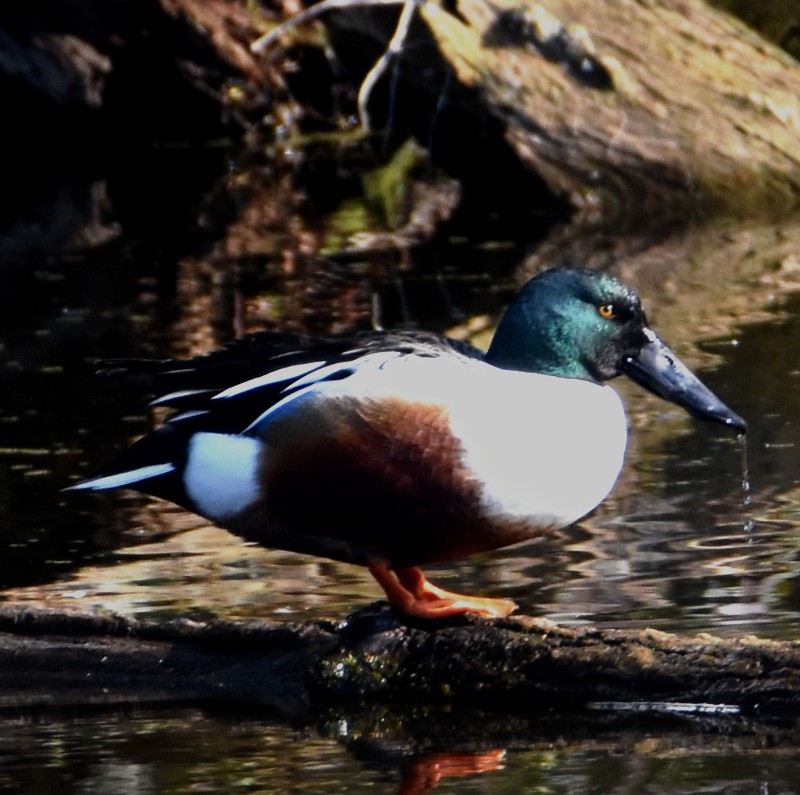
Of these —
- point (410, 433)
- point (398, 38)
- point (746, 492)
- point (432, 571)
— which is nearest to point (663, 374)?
point (410, 433)

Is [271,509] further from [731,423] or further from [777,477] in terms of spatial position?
[777,477]

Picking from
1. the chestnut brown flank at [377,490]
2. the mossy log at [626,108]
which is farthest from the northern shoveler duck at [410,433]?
the mossy log at [626,108]

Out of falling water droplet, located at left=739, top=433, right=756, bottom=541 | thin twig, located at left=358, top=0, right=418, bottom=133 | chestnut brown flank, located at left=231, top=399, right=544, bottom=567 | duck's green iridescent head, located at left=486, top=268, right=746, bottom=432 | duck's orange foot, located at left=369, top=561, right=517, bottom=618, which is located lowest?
thin twig, located at left=358, top=0, right=418, bottom=133

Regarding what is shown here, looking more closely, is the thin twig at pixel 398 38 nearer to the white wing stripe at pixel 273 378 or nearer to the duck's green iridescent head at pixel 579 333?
the duck's green iridescent head at pixel 579 333

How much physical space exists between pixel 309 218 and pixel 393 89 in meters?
1.95

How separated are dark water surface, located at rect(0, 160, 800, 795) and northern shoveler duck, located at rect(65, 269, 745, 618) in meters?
0.40

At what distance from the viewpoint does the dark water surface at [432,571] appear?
3453mm

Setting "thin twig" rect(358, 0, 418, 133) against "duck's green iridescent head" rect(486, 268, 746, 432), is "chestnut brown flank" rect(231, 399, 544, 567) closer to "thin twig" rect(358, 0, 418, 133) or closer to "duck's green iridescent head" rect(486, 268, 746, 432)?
"duck's green iridescent head" rect(486, 268, 746, 432)

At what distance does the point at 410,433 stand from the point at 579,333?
19.1 inches

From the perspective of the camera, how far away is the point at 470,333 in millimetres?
8094

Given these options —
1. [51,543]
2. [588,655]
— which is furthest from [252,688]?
[51,543]

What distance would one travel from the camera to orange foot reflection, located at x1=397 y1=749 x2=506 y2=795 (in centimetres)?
337

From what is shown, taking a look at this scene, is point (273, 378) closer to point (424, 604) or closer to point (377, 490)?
point (377, 490)

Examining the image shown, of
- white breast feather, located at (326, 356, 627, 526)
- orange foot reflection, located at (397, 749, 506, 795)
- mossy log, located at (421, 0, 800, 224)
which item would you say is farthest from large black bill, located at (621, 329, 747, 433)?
mossy log, located at (421, 0, 800, 224)
